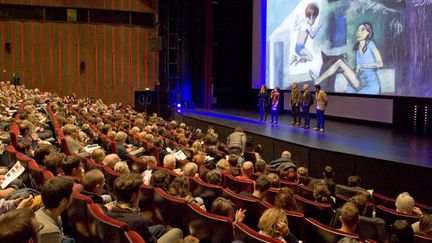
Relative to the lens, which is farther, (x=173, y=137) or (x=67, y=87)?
(x=67, y=87)

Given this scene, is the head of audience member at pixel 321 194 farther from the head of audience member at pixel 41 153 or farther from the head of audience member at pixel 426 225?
the head of audience member at pixel 41 153

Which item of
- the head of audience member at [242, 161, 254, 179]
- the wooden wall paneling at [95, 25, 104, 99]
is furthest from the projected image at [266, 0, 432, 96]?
the wooden wall paneling at [95, 25, 104, 99]

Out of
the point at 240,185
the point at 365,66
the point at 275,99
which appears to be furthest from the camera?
the point at 275,99

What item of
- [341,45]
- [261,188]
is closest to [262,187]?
[261,188]

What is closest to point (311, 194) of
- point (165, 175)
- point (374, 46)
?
point (165, 175)

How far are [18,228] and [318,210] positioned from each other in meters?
3.06

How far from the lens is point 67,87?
18906 millimetres

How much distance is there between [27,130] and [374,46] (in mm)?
8354

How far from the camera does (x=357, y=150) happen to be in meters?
8.11

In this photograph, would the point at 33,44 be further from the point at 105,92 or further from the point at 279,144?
the point at 279,144

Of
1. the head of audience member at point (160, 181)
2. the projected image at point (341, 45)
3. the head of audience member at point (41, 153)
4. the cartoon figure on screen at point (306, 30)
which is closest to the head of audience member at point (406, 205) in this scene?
the head of audience member at point (160, 181)

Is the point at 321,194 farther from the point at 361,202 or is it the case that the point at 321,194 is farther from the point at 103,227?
the point at 103,227

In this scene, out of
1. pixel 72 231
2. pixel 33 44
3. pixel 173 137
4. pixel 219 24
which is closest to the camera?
pixel 72 231

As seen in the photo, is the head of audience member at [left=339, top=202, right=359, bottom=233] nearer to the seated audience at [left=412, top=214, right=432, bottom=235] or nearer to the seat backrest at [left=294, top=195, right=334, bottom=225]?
the seated audience at [left=412, top=214, right=432, bottom=235]
